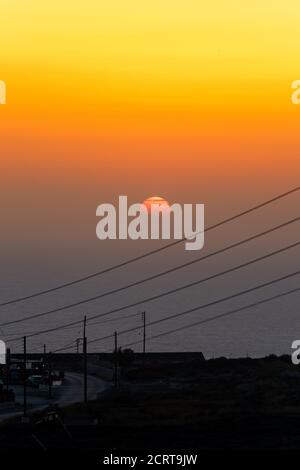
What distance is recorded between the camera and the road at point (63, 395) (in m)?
76.5

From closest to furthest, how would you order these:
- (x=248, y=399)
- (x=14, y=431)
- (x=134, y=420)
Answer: (x=14, y=431), (x=134, y=420), (x=248, y=399)

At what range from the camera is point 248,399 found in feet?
239

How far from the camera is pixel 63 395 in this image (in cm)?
8775

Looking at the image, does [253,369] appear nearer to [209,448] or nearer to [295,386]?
[295,386]

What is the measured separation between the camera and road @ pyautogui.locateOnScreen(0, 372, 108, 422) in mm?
76500

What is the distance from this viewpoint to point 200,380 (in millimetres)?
92688

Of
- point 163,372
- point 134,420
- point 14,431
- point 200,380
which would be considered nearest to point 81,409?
point 134,420
